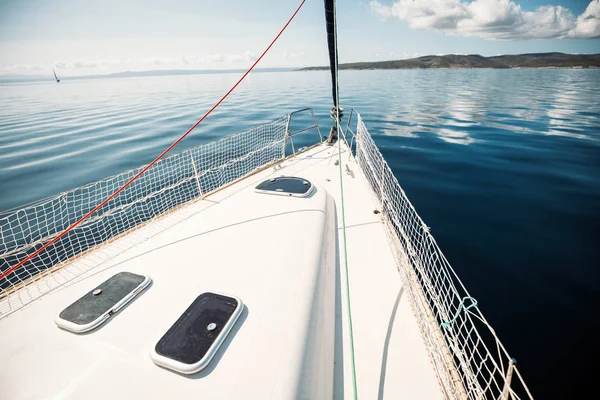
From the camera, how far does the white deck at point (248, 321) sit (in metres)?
1.61

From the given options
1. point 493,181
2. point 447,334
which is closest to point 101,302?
point 447,334

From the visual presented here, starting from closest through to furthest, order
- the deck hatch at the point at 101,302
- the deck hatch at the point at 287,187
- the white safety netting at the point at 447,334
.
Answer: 1. the white safety netting at the point at 447,334
2. the deck hatch at the point at 101,302
3. the deck hatch at the point at 287,187

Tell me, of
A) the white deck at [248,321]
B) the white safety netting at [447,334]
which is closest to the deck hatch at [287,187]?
the white deck at [248,321]

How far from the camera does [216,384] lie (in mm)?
1584

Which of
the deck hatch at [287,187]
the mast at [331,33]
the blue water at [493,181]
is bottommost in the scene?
the blue water at [493,181]

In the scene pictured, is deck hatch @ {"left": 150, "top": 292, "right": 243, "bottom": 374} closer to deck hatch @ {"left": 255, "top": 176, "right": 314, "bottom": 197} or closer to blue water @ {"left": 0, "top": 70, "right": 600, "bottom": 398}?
deck hatch @ {"left": 255, "top": 176, "right": 314, "bottom": 197}

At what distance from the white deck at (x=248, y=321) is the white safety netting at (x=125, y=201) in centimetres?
205

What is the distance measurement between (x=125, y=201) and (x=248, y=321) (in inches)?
266

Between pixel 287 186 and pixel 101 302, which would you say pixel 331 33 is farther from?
pixel 101 302

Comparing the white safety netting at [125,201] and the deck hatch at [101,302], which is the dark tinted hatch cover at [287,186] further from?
the deck hatch at [101,302]

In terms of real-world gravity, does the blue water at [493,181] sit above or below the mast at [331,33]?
below

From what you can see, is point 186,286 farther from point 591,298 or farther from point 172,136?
point 172,136

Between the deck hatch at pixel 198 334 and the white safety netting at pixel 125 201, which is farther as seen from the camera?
the white safety netting at pixel 125 201

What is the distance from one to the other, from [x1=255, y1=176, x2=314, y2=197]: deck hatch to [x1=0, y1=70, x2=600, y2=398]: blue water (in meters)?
3.26
